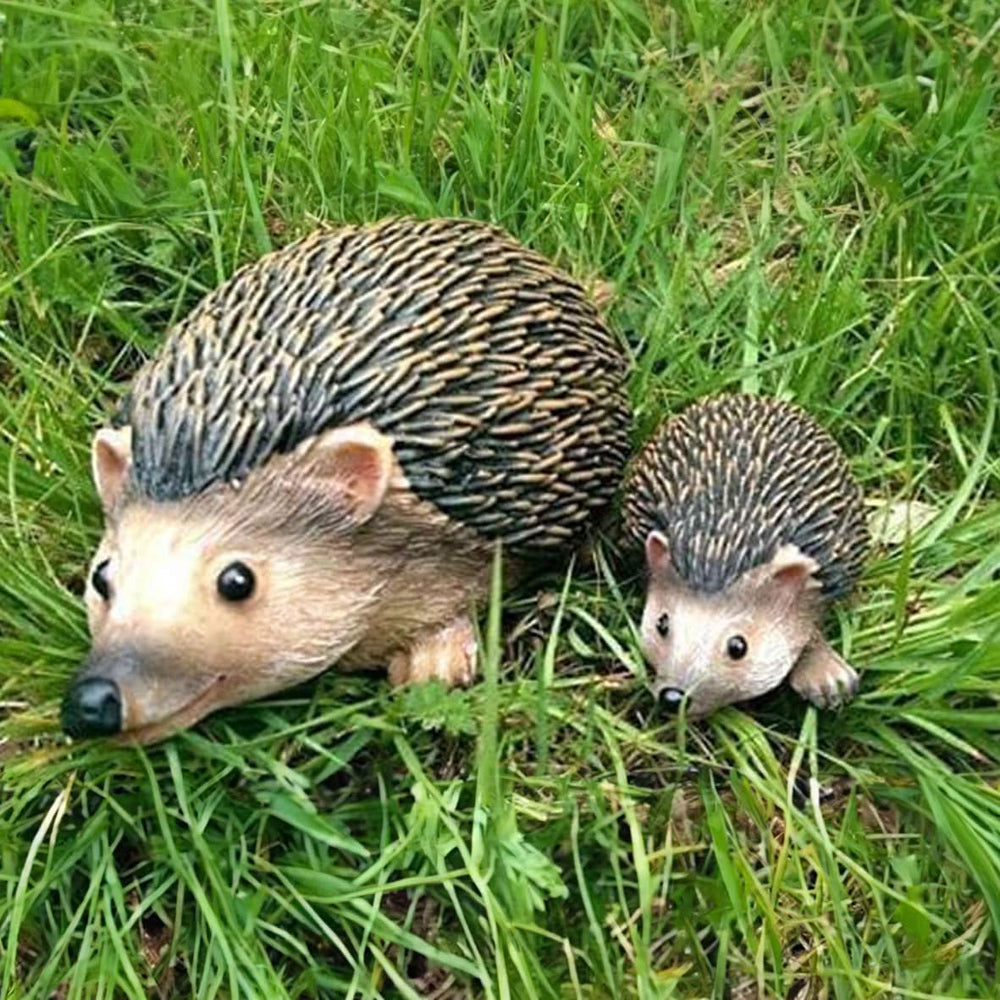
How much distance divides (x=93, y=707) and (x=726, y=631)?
122cm

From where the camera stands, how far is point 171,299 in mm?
4309

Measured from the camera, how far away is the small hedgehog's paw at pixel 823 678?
3637 millimetres

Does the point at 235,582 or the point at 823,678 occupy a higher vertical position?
the point at 235,582

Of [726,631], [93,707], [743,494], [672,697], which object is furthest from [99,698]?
[743,494]

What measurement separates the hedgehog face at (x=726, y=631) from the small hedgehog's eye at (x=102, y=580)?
3.48ft

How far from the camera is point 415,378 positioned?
3.39 meters

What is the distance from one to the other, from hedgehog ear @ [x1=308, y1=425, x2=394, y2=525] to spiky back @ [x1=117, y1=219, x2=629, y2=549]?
0.13ft

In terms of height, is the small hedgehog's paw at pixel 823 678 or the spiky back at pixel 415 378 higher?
the spiky back at pixel 415 378

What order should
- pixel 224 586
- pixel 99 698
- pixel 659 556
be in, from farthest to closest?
pixel 659 556
pixel 224 586
pixel 99 698

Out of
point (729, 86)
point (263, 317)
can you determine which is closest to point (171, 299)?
point (263, 317)

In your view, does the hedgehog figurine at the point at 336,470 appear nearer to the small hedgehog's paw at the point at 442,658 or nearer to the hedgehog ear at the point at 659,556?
the small hedgehog's paw at the point at 442,658

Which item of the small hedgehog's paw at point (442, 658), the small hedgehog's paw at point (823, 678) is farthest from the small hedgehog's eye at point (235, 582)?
the small hedgehog's paw at point (823, 678)

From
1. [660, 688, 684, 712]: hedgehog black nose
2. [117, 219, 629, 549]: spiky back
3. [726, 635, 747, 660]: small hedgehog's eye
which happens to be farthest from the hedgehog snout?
[726, 635, 747, 660]: small hedgehog's eye

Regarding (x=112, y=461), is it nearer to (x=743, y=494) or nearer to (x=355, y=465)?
(x=355, y=465)
